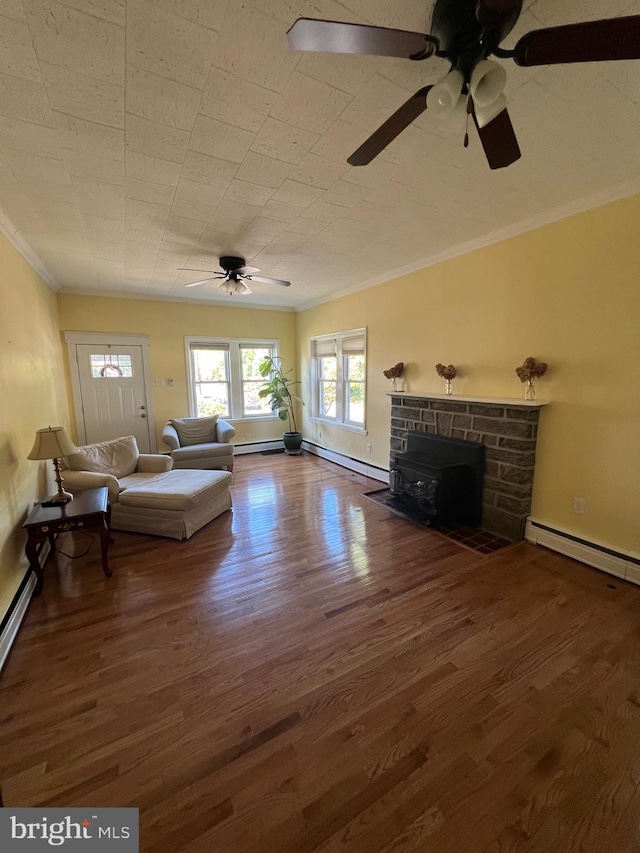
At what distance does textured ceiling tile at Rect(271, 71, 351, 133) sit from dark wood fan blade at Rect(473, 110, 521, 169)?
2.04 ft

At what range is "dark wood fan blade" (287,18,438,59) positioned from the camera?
0.90 meters

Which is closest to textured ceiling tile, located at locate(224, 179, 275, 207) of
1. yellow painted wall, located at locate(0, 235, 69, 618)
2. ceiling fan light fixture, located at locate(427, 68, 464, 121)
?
ceiling fan light fixture, located at locate(427, 68, 464, 121)

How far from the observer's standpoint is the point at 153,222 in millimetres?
2676

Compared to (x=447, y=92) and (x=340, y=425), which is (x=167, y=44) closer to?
(x=447, y=92)

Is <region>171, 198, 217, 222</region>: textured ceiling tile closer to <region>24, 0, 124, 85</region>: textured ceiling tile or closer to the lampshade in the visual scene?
<region>24, 0, 124, 85</region>: textured ceiling tile

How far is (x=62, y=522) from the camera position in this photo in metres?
2.31

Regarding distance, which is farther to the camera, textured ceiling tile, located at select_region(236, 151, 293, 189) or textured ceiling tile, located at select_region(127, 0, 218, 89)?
textured ceiling tile, located at select_region(236, 151, 293, 189)

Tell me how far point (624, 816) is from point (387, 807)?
0.80m

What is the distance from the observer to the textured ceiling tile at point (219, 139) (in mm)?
1624

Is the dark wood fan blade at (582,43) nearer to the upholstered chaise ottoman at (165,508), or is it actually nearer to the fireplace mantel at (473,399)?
the fireplace mantel at (473,399)

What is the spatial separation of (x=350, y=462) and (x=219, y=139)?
423 cm

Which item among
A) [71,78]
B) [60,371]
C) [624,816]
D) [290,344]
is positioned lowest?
[624,816]

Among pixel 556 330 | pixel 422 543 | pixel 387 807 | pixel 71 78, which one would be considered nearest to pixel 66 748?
pixel 387 807

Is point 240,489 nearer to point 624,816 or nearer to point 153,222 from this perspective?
point 153,222
